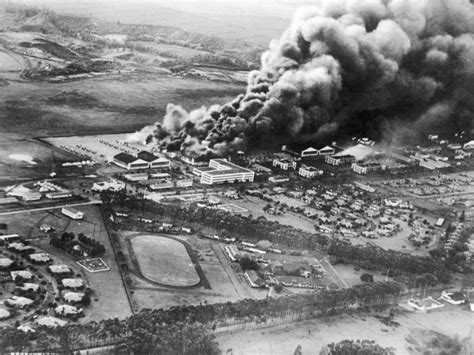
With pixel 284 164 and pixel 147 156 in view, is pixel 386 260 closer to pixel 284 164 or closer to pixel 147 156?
pixel 284 164

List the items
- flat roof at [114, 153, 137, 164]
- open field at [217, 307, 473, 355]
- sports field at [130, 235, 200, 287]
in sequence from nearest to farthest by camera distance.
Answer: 1. open field at [217, 307, 473, 355]
2. sports field at [130, 235, 200, 287]
3. flat roof at [114, 153, 137, 164]

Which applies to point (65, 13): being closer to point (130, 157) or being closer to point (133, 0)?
point (133, 0)

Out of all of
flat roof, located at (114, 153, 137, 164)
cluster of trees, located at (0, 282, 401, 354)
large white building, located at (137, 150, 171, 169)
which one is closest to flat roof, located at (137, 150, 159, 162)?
large white building, located at (137, 150, 171, 169)

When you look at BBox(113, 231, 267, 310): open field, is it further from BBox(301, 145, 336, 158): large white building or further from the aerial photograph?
BBox(301, 145, 336, 158): large white building

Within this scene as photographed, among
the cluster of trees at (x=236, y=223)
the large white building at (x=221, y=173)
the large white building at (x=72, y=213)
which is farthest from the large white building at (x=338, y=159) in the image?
the large white building at (x=72, y=213)

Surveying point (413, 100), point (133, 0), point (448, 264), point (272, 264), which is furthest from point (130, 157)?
point (133, 0)

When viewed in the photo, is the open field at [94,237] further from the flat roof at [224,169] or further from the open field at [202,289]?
the flat roof at [224,169]
